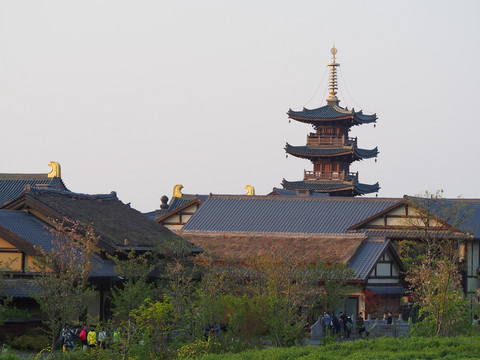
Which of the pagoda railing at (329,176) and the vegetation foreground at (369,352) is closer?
the vegetation foreground at (369,352)

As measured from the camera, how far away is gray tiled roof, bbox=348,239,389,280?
42294 mm

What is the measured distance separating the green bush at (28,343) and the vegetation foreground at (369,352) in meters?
2.43

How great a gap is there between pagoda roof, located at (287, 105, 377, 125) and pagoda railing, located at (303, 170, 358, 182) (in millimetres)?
4432

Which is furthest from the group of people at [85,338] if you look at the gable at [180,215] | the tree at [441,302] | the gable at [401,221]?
the gable at [180,215]

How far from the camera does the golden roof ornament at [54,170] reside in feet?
205

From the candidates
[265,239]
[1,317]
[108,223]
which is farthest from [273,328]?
[265,239]

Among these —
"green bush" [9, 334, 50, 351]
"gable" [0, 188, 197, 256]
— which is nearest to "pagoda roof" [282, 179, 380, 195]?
"gable" [0, 188, 197, 256]

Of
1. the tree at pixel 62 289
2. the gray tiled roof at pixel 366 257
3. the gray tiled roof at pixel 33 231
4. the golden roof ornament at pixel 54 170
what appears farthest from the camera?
the golden roof ornament at pixel 54 170

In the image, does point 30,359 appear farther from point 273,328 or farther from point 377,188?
point 377,188

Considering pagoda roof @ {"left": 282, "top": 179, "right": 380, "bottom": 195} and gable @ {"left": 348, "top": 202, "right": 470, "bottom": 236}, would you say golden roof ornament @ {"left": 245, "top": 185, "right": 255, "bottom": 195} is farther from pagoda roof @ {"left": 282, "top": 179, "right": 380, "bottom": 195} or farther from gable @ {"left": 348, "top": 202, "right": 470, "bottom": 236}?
gable @ {"left": 348, "top": 202, "right": 470, "bottom": 236}

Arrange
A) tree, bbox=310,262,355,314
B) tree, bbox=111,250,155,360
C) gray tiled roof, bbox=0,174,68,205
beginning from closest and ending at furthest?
tree, bbox=111,250,155,360 < tree, bbox=310,262,355,314 < gray tiled roof, bbox=0,174,68,205

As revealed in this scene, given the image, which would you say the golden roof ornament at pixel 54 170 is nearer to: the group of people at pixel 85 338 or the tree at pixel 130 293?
the tree at pixel 130 293

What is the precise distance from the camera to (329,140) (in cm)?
7925

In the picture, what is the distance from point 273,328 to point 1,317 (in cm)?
847
